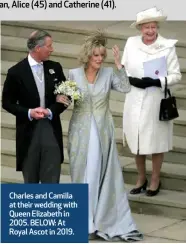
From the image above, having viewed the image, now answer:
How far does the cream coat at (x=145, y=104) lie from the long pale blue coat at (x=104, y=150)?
53cm

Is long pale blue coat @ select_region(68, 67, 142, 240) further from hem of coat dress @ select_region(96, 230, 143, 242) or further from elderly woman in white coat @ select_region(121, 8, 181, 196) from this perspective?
elderly woman in white coat @ select_region(121, 8, 181, 196)

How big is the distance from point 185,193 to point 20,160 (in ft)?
6.03

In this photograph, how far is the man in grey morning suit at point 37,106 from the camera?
966 centimetres

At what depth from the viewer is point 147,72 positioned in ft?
34.1

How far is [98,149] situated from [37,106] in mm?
664

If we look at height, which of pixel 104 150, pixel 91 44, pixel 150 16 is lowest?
pixel 104 150

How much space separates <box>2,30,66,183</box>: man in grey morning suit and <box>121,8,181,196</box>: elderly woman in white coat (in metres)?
0.96

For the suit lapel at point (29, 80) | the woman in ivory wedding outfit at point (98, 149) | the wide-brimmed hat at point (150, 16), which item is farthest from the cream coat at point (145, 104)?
the suit lapel at point (29, 80)

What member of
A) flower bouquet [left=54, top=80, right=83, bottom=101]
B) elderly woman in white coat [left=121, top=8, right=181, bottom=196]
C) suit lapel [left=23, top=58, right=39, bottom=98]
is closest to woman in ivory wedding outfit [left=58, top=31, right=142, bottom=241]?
flower bouquet [left=54, top=80, right=83, bottom=101]

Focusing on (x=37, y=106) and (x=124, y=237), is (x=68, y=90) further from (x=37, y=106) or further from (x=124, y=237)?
(x=124, y=237)

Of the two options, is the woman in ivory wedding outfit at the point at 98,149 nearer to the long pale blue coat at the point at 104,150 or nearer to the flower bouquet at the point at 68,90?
the long pale blue coat at the point at 104,150

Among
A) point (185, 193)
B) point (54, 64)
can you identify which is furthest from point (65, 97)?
point (185, 193)

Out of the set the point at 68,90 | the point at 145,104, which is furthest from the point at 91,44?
the point at 145,104

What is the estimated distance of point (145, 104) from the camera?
10508 millimetres
